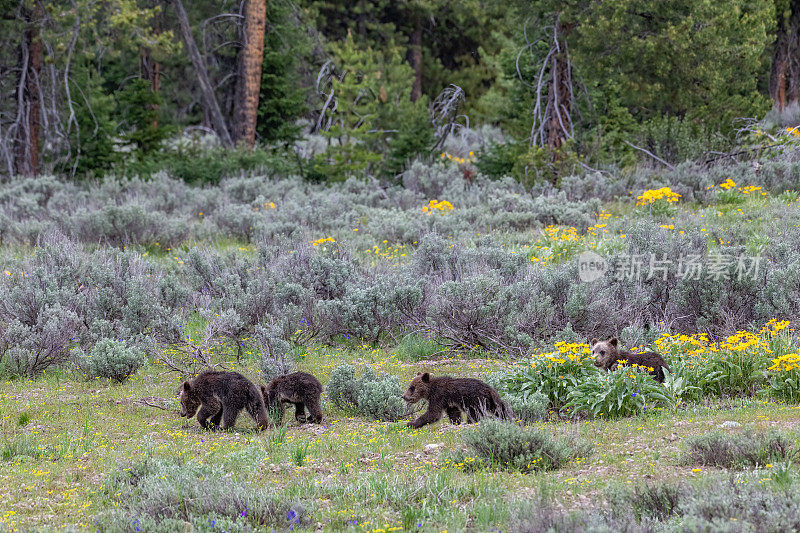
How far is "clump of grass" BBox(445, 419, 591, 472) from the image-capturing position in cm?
566

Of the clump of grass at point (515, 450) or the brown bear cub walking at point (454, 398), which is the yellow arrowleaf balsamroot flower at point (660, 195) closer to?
the brown bear cub walking at point (454, 398)

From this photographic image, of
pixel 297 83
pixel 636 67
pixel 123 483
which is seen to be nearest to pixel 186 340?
pixel 123 483

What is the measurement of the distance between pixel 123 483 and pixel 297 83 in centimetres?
2397

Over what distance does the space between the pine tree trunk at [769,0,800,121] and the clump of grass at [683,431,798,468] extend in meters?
23.3

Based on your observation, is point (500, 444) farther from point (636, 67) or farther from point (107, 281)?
point (636, 67)

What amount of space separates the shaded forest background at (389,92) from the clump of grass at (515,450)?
44.2 ft

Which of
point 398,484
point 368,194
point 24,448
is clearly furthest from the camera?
point 368,194

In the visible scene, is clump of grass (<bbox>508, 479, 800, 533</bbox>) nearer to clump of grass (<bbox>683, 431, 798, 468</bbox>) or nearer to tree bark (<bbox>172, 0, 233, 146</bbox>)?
clump of grass (<bbox>683, 431, 798, 468</bbox>)

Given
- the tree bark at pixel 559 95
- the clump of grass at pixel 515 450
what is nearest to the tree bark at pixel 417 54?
the tree bark at pixel 559 95

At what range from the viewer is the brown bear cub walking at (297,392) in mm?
7219

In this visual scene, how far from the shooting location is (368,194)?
2009 cm

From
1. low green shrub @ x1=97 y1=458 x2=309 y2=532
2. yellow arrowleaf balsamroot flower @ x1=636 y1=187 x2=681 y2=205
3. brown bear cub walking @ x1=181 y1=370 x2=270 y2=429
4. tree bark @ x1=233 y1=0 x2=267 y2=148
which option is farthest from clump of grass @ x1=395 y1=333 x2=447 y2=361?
tree bark @ x1=233 y1=0 x2=267 y2=148

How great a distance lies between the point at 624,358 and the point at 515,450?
224 centimetres

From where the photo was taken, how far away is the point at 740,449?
5309 mm
